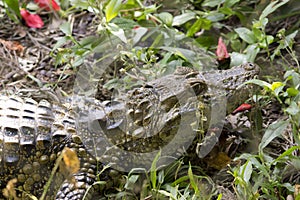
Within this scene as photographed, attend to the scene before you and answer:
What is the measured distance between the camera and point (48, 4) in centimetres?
493

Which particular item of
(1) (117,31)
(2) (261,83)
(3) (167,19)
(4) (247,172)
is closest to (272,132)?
(2) (261,83)

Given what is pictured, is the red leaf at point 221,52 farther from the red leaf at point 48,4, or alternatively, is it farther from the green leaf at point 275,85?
the red leaf at point 48,4

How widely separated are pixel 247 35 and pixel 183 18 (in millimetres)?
514

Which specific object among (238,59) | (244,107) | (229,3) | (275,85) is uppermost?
(229,3)

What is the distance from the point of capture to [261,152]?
3182mm

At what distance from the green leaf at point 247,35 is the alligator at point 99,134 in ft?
2.46

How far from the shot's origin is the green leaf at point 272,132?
129 inches

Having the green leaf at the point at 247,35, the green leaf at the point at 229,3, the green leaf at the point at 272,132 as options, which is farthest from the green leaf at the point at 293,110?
the green leaf at the point at 229,3

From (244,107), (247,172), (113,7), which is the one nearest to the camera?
(247,172)

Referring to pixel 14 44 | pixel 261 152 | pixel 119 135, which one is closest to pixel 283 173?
pixel 261 152

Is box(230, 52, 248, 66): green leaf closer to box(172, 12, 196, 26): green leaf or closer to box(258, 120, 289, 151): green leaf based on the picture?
box(172, 12, 196, 26): green leaf

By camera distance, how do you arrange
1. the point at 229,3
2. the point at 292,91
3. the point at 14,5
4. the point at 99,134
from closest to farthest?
the point at 99,134
the point at 292,91
the point at 229,3
the point at 14,5

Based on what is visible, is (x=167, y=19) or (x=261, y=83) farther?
(x=167, y=19)

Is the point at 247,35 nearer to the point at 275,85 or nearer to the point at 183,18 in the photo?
the point at 183,18
